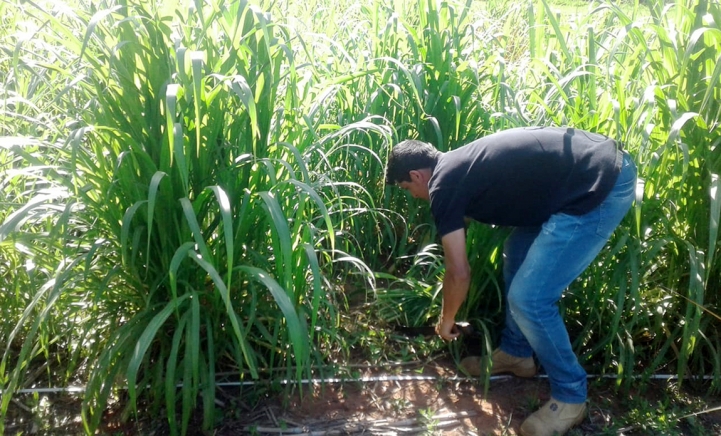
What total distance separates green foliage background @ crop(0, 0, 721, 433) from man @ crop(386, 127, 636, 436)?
0.54 feet

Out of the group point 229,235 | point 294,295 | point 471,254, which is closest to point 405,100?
point 471,254

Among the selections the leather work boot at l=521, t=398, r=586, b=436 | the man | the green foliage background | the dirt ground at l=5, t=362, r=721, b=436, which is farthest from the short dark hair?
the leather work boot at l=521, t=398, r=586, b=436

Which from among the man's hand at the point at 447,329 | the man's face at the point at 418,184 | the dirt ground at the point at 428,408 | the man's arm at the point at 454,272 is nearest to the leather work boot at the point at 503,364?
the dirt ground at the point at 428,408

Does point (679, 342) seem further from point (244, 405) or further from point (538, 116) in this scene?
point (244, 405)

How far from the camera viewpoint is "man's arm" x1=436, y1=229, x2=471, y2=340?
7.66 feet

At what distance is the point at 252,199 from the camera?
2.29 meters

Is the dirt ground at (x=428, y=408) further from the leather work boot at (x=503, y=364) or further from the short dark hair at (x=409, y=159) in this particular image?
the short dark hair at (x=409, y=159)

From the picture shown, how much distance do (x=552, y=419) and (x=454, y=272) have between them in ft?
2.10

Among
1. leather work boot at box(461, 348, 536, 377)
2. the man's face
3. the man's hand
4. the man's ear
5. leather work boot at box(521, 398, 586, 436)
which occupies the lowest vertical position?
leather work boot at box(521, 398, 586, 436)

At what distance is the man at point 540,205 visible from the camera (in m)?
2.37

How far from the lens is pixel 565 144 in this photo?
242 cm

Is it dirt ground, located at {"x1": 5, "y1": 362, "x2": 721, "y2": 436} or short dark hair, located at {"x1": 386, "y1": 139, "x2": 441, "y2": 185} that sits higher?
short dark hair, located at {"x1": 386, "y1": 139, "x2": 441, "y2": 185}

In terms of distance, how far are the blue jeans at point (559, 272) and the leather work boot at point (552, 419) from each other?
0.03 meters

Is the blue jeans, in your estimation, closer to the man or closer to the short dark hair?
the man
